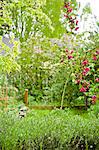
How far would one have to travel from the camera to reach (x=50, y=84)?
26.3 feet

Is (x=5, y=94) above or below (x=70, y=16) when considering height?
below

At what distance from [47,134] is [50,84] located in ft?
18.2

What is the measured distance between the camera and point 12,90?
7.16 m

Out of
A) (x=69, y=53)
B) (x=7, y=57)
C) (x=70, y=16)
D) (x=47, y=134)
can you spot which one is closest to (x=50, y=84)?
(x=69, y=53)

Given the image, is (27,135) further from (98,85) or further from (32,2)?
(98,85)

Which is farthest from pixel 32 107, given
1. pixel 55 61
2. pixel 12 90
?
pixel 55 61

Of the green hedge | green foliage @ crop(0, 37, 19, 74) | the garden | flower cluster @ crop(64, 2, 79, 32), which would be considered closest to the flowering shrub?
the garden

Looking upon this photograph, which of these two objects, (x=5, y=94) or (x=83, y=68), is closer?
(x=83, y=68)

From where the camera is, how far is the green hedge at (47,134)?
241 centimetres

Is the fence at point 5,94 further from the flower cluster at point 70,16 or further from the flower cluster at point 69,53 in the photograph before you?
the flower cluster at point 70,16

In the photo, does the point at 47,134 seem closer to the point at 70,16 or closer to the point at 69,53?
the point at 70,16

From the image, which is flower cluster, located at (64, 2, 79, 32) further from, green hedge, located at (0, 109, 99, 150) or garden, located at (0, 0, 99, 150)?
green hedge, located at (0, 109, 99, 150)

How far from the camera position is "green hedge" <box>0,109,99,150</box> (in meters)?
2.41

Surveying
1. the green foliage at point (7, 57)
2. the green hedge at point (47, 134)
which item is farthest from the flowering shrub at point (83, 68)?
the green hedge at point (47, 134)
